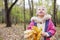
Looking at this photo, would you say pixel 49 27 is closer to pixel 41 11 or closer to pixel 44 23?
pixel 44 23

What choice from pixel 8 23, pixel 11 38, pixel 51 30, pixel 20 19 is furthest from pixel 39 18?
pixel 20 19

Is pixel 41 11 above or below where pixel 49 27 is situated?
above

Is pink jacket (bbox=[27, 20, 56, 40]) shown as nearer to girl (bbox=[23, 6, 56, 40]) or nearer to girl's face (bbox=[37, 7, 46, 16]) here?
girl (bbox=[23, 6, 56, 40])

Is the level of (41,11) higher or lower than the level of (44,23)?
higher

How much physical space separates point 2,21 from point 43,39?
113ft

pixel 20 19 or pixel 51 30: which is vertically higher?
pixel 51 30

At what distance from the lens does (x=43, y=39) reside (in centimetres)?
414

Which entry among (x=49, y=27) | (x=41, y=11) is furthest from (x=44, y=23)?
(x=41, y=11)

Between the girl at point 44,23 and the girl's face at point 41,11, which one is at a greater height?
the girl's face at point 41,11

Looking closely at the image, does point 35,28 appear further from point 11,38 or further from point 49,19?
point 11,38

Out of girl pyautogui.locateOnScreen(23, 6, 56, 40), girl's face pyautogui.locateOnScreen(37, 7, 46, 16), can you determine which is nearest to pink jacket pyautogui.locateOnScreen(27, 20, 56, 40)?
girl pyautogui.locateOnScreen(23, 6, 56, 40)

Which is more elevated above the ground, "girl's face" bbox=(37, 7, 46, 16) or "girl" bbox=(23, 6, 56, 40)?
"girl's face" bbox=(37, 7, 46, 16)

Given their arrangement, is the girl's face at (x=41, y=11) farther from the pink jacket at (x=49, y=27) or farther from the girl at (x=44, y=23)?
the pink jacket at (x=49, y=27)

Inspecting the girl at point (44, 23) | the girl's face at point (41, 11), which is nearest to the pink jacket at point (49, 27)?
the girl at point (44, 23)
